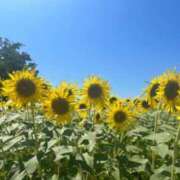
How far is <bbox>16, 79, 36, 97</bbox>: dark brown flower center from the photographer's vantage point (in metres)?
6.29

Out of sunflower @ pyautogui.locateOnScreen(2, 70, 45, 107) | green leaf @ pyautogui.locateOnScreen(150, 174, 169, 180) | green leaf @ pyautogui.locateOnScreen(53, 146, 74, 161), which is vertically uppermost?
sunflower @ pyautogui.locateOnScreen(2, 70, 45, 107)

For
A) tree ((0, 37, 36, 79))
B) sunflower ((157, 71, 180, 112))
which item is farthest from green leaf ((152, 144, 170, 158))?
tree ((0, 37, 36, 79))

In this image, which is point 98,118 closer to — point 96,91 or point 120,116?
point 96,91

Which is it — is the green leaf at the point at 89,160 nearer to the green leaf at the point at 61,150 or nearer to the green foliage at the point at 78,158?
the green foliage at the point at 78,158

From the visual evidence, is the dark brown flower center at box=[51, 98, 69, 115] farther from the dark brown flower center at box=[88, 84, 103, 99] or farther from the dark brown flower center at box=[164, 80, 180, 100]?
the dark brown flower center at box=[88, 84, 103, 99]

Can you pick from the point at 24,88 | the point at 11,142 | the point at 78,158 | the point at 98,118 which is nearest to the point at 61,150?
the point at 78,158

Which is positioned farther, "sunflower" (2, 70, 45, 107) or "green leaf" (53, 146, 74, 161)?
"sunflower" (2, 70, 45, 107)

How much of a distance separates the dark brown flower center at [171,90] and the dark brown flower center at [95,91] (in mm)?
1882

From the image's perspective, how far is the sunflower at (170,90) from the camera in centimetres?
650

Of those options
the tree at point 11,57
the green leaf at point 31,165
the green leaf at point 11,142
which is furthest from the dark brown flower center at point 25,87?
the tree at point 11,57

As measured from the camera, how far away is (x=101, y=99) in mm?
8141

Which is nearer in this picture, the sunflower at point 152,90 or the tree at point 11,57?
the sunflower at point 152,90

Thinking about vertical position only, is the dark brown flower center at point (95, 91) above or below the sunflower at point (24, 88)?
above

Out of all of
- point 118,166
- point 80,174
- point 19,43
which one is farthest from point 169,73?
point 19,43
